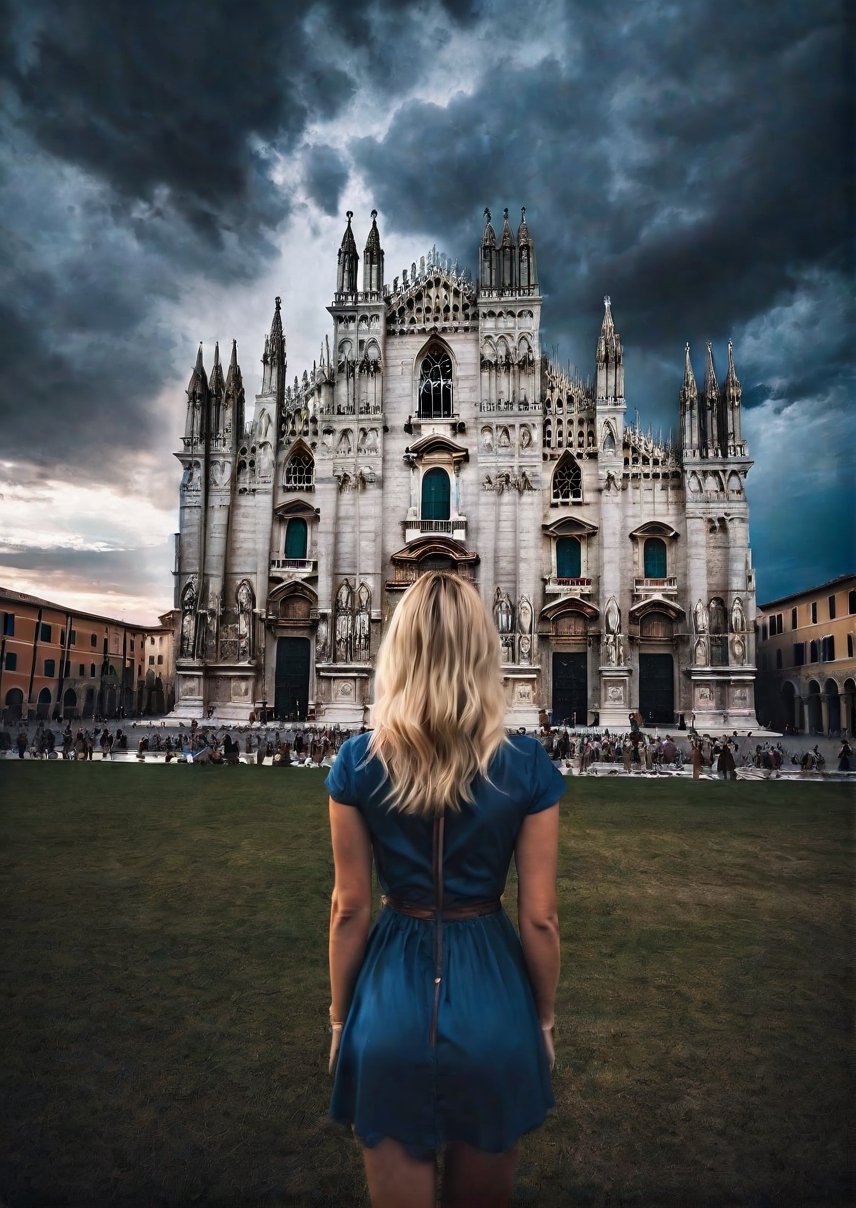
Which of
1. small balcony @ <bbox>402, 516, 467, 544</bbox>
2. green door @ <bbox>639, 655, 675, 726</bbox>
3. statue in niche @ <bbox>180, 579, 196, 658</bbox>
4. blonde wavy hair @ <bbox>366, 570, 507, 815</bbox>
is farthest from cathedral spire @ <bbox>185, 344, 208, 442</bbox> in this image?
blonde wavy hair @ <bbox>366, 570, 507, 815</bbox>

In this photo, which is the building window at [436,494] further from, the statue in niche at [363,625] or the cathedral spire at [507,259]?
the cathedral spire at [507,259]

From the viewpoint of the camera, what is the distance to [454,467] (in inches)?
1556

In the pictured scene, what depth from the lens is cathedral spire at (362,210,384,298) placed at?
132 ft

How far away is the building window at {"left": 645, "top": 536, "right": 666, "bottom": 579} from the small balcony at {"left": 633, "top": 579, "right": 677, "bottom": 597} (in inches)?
20.3

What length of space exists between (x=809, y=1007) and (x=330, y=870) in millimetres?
6103

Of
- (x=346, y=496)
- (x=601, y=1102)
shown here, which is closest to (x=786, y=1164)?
(x=601, y=1102)

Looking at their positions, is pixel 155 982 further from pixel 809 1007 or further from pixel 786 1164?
pixel 809 1007

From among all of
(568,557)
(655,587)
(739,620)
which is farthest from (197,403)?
(739,620)

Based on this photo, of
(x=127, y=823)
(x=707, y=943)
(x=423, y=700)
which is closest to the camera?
→ (x=423, y=700)

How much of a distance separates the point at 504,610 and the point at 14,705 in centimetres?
2351

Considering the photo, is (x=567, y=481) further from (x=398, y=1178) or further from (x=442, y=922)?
(x=398, y=1178)

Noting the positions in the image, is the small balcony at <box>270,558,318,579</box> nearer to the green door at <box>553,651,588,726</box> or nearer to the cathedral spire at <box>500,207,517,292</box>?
the green door at <box>553,651,588,726</box>

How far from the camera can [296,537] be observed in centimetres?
4084

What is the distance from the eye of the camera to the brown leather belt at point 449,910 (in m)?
2.34
